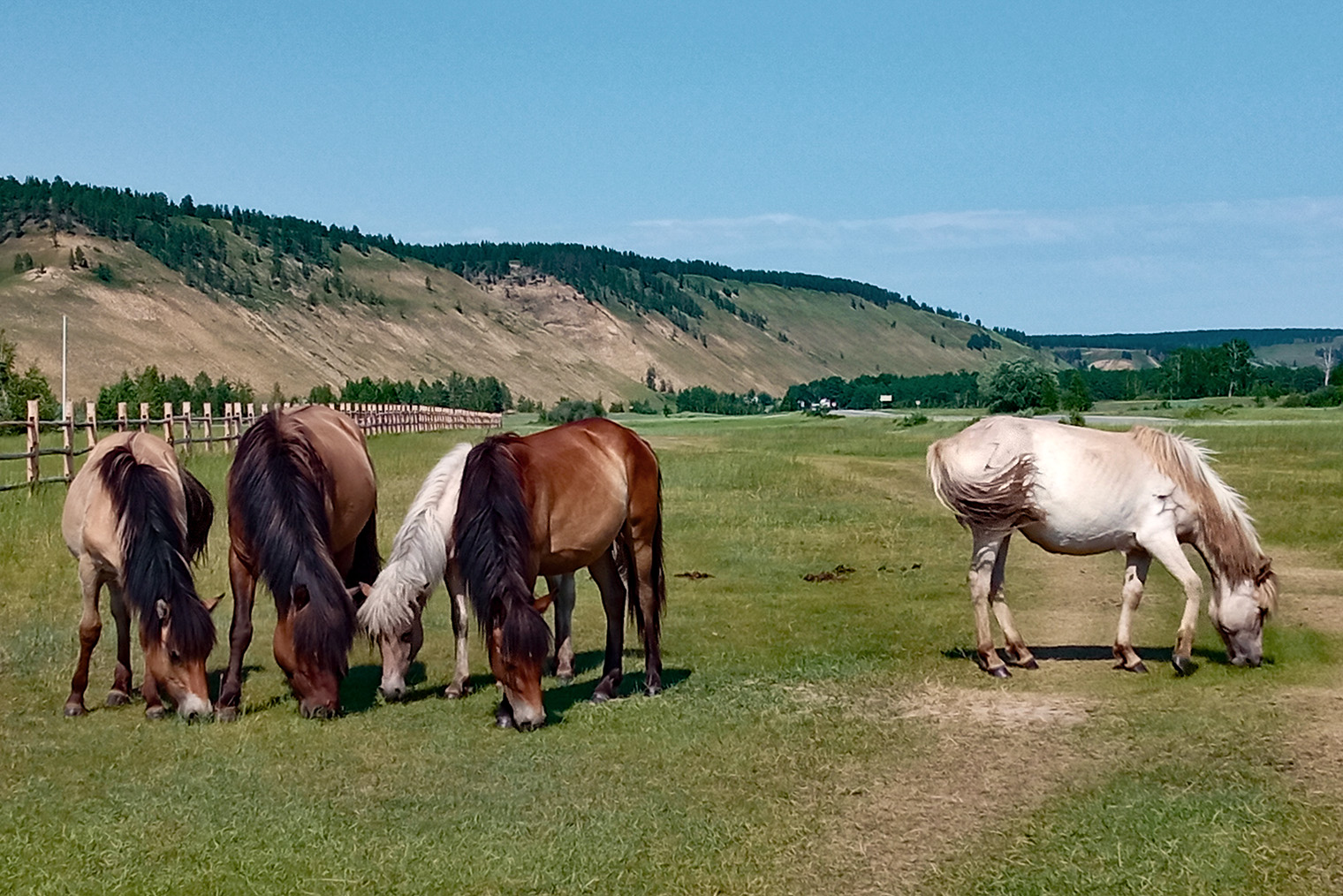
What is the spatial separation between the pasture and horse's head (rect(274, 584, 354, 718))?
0.18m

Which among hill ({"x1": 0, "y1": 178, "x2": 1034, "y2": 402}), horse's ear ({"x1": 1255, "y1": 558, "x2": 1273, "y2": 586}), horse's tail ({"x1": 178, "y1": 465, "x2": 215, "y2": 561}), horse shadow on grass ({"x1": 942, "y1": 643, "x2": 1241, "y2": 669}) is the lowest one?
horse shadow on grass ({"x1": 942, "y1": 643, "x2": 1241, "y2": 669})

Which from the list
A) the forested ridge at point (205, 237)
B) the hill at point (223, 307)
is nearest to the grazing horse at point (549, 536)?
the hill at point (223, 307)

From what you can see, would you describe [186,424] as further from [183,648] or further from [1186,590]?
[1186,590]

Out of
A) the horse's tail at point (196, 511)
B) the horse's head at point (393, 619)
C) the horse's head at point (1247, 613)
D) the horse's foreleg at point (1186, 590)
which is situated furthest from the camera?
the horse's head at point (1247, 613)

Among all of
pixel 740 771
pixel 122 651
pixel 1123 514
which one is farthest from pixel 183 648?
pixel 1123 514

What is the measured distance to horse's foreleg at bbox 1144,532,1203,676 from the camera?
1009cm

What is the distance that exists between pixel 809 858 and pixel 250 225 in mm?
195094

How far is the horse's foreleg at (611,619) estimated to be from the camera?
9.66 metres

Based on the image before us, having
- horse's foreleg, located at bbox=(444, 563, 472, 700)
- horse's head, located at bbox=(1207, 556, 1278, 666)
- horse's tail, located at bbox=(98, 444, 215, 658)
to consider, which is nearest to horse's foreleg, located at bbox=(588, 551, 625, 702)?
horse's foreleg, located at bbox=(444, 563, 472, 700)

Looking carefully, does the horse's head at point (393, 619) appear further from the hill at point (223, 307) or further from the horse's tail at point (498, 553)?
the hill at point (223, 307)

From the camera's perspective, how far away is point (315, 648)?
8555 mm

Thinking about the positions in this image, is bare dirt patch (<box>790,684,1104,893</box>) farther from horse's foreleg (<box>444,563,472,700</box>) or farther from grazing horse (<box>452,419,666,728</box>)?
horse's foreleg (<box>444,563,472,700</box>)

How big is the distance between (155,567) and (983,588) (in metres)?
6.25

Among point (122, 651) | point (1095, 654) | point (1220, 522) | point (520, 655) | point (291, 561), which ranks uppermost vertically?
point (1220, 522)
